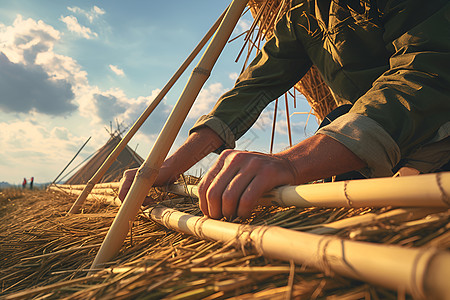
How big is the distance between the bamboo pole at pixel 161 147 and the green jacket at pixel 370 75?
38 centimetres

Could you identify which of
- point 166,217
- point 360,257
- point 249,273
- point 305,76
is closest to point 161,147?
point 166,217

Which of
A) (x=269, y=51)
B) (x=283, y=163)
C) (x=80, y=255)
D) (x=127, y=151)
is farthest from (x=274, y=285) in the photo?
(x=127, y=151)

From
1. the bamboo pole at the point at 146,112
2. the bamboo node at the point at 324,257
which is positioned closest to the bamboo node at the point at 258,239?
the bamboo node at the point at 324,257

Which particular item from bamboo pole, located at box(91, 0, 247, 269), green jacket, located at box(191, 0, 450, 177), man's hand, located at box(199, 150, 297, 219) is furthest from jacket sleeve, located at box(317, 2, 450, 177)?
bamboo pole, located at box(91, 0, 247, 269)

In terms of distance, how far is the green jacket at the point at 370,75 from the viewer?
0.80 m

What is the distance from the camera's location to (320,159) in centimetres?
77

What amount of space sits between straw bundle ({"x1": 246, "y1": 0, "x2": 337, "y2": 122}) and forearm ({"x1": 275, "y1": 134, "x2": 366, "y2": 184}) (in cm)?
113

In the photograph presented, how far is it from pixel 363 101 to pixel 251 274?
0.60 metres

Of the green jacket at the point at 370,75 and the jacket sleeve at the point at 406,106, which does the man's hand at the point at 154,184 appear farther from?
the jacket sleeve at the point at 406,106

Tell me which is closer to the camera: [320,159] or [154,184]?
[320,159]

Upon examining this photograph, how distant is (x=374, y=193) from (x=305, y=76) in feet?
6.10

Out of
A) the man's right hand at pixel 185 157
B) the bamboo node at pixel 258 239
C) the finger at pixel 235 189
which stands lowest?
the bamboo node at pixel 258 239

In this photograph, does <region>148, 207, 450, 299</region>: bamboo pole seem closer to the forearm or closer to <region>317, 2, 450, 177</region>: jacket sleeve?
the forearm

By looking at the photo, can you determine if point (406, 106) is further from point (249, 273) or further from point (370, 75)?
point (249, 273)
